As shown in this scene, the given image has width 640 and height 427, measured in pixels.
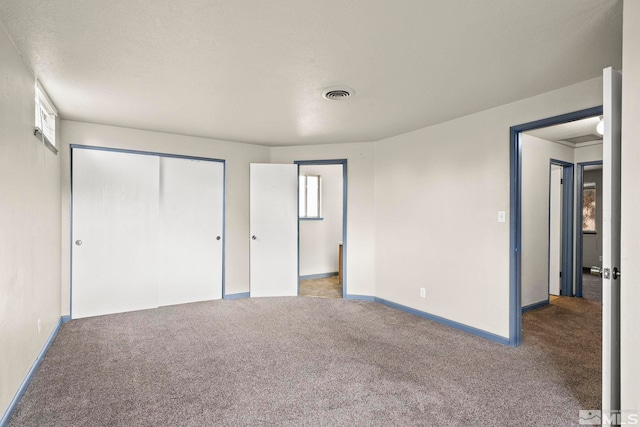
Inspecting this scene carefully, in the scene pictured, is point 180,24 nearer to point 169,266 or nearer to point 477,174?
point 477,174

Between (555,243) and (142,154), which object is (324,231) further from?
(555,243)

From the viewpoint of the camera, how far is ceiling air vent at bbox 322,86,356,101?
2848 millimetres

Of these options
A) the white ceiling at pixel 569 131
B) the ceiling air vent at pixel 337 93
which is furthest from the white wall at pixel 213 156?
the white ceiling at pixel 569 131

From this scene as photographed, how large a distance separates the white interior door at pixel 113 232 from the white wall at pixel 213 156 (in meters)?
0.09

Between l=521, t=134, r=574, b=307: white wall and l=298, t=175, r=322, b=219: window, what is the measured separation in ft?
11.2

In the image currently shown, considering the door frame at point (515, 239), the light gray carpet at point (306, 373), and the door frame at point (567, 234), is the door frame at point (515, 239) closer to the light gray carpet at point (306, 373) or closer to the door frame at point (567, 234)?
the light gray carpet at point (306, 373)

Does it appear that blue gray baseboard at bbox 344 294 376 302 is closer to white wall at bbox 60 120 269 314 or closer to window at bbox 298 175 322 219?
white wall at bbox 60 120 269 314

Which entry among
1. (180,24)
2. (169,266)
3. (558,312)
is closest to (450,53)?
(180,24)

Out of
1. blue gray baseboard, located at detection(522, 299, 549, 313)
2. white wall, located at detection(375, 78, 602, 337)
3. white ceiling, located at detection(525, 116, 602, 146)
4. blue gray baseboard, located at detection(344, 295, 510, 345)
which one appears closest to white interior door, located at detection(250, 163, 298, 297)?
blue gray baseboard, located at detection(344, 295, 510, 345)

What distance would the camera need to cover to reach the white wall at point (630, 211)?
156 centimetres

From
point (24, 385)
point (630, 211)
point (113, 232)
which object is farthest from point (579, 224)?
point (24, 385)

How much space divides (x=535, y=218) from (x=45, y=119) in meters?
5.69

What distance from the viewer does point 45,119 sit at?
10.4 ft

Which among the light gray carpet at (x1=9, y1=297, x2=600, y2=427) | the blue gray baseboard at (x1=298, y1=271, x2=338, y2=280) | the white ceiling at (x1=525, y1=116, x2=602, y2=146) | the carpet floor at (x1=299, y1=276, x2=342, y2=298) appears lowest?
the carpet floor at (x1=299, y1=276, x2=342, y2=298)
